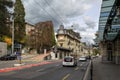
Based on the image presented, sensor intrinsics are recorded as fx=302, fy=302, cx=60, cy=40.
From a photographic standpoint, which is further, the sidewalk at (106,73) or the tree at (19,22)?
the tree at (19,22)

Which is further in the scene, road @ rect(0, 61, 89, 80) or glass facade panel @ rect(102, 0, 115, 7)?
glass facade panel @ rect(102, 0, 115, 7)

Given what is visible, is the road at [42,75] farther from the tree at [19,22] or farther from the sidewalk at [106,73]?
the tree at [19,22]

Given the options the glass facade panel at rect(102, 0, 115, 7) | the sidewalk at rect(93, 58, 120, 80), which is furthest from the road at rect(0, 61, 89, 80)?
the glass facade panel at rect(102, 0, 115, 7)

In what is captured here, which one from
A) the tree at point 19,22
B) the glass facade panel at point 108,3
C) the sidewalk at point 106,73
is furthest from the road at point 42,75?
the tree at point 19,22

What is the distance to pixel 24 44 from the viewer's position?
9450 cm

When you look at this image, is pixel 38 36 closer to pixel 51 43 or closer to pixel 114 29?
pixel 51 43

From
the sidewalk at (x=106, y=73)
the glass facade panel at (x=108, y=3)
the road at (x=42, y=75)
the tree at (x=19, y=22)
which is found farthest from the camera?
the tree at (x=19, y=22)

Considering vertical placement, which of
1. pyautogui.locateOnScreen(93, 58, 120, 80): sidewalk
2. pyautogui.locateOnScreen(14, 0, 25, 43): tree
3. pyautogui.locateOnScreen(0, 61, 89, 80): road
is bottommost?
pyautogui.locateOnScreen(93, 58, 120, 80): sidewalk

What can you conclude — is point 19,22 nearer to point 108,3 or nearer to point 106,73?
point 106,73

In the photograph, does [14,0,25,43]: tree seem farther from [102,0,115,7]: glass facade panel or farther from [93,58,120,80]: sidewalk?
[102,0,115,7]: glass facade panel

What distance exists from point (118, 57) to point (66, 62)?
12.9 metres

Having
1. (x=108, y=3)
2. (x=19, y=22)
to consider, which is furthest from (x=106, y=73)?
(x=19, y=22)

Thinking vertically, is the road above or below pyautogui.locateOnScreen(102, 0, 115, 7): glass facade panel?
below

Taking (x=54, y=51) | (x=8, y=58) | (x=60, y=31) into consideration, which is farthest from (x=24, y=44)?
(x=60, y=31)
